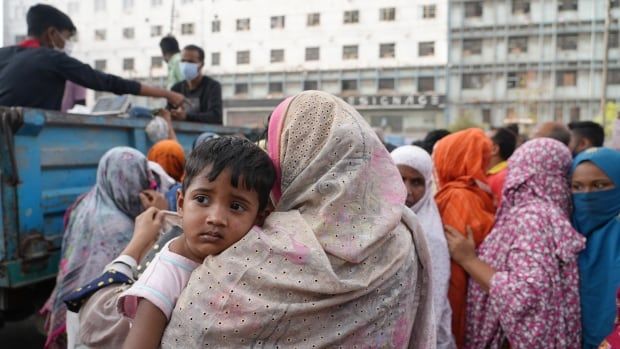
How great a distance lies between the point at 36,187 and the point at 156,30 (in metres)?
37.4

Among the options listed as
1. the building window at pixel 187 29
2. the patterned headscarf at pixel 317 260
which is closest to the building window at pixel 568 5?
the building window at pixel 187 29

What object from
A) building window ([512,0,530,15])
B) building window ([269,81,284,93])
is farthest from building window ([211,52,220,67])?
building window ([512,0,530,15])

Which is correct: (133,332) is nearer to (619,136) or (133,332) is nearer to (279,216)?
(279,216)

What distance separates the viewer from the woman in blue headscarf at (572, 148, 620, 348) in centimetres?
213

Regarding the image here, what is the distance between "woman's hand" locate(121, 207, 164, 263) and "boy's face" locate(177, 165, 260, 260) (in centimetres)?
70

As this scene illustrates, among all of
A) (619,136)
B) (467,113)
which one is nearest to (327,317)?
(619,136)

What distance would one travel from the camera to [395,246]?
1287 mm

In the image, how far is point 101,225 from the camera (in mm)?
2582

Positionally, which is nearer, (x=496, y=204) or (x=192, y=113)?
(x=496, y=204)

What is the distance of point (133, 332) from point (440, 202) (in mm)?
1842

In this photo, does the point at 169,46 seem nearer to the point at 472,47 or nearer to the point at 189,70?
the point at 189,70

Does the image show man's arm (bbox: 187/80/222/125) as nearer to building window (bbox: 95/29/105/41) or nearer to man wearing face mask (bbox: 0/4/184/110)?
man wearing face mask (bbox: 0/4/184/110)

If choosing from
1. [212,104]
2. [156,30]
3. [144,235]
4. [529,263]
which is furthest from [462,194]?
[156,30]

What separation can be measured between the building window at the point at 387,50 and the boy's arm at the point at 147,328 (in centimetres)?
3712
